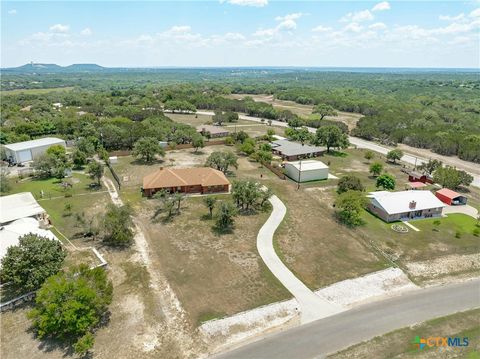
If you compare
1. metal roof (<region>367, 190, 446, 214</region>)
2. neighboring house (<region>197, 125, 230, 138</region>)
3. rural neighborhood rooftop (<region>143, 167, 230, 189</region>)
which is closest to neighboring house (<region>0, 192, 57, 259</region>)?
rural neighborhood rooftop (<region>143, 167, 230, 189</region>)

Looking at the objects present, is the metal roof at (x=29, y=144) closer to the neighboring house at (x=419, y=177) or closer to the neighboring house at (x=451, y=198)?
the neighboring house at (x=419, y=177)

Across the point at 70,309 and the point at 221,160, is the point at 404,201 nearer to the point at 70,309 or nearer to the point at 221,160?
the point at 221,160

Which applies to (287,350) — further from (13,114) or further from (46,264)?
(13,114)

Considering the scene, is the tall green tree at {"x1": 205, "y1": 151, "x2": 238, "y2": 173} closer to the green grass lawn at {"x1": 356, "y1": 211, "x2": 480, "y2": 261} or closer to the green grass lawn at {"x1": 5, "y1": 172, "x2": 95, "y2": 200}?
the green grass lawn at {"x1": 5, "y1": 172, "x2": 95, "y2": 200}

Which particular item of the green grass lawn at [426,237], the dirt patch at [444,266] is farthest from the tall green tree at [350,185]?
the dirt patch at [444,266]

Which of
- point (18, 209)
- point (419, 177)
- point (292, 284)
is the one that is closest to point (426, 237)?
point (292, 284)

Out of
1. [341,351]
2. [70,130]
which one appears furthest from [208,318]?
[70,130]

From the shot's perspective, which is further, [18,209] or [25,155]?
[25,155]
